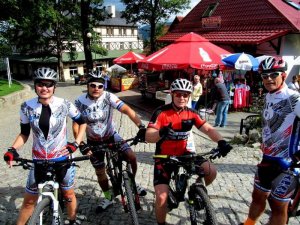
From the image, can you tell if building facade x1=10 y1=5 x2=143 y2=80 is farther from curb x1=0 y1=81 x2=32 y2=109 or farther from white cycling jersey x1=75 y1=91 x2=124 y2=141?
white cycling jersey x1=75 y1=91 x2=124 y2=141

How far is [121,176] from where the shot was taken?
15.5 feet

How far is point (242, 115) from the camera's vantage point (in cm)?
1403

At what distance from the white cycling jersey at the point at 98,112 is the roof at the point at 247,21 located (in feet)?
48.2

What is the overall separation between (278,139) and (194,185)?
1183 millimetres

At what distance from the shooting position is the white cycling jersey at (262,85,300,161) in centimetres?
363

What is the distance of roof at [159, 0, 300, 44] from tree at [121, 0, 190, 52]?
939 centimetres

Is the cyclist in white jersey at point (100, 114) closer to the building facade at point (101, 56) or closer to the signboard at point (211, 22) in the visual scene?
the signboard at point (211, 22)

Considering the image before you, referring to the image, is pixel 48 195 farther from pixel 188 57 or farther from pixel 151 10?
pixel 151 10

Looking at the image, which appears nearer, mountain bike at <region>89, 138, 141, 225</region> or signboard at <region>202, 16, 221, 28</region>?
mountain bike at <region>89, 138, 141, 225</region>

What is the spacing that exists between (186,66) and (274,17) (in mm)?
9549

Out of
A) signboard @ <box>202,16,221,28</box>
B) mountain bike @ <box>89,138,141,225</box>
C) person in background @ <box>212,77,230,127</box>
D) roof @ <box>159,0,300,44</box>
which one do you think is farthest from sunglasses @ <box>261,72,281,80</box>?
signboard @ <box>202,16,221,28</box>

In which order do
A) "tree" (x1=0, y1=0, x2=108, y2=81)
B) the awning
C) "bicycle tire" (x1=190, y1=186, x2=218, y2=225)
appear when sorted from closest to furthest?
"bicycle tire" (x1=190, y1=186, x2=218, y2=225) → the awning → "tree" (x1=0, y1=0, x2=108, y2=81)

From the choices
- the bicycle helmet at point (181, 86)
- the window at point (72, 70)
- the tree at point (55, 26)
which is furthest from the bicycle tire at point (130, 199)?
the window at point (72, 70)

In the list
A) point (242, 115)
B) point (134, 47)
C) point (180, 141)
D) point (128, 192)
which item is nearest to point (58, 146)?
point (128, 192)
